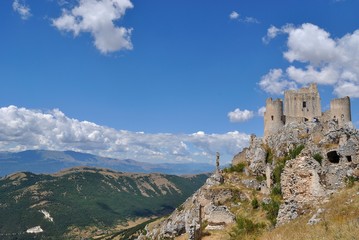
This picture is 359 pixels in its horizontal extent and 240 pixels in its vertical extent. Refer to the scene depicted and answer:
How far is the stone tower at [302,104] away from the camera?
67562 mm

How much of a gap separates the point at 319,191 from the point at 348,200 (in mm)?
3375

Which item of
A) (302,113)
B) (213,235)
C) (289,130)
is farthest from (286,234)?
(302,113)

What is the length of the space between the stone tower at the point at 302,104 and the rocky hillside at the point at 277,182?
14.6 ft

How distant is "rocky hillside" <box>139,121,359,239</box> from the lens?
82.7 feet

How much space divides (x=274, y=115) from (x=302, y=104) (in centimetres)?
537

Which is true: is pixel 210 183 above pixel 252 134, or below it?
below

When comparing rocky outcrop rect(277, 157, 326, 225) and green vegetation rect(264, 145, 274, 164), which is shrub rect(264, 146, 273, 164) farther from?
rocky outcrop rect(277, 157, 326, 225)

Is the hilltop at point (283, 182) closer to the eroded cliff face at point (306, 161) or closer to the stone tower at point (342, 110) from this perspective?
the eroded cliff face at point (306, 161)

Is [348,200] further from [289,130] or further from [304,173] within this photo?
[289,130]

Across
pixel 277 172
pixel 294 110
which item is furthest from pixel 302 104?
pixel 277 172

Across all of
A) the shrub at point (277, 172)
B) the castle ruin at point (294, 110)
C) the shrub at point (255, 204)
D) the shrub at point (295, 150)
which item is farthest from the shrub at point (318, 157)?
the castle ruin at point (294, 110)

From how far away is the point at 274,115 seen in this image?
69312 millimetres

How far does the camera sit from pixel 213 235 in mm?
39125

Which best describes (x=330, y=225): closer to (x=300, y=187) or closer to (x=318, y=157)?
(x=300, y=187)
